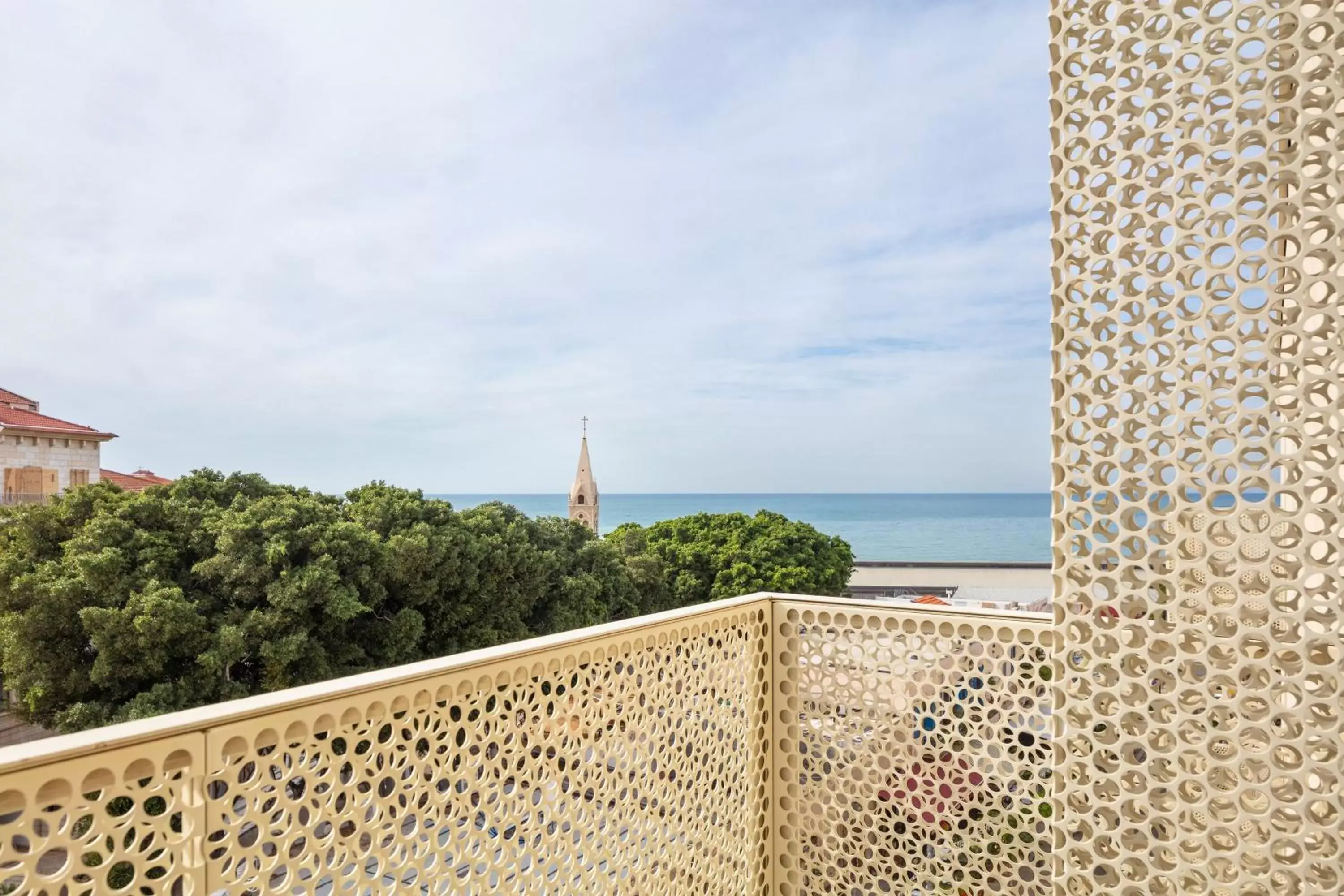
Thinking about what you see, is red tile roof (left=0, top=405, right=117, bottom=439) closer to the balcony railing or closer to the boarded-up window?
the boarded-up window

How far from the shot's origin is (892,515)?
66188 millimetres

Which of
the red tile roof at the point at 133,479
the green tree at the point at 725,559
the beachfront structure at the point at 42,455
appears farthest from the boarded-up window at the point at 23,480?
the green tree at the point at 725,559

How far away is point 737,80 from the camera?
15836mm

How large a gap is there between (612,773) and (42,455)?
17098 mm

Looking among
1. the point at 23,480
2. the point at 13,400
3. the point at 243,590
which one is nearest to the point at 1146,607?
the point at 243,590

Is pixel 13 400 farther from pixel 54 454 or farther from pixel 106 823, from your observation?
pixel 106 823

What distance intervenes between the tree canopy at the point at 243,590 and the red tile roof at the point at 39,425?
3.43 m

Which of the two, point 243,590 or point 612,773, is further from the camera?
point 243,590

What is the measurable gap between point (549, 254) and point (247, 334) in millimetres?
14078

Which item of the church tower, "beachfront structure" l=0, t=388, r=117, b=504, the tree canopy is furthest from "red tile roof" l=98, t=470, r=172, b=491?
the church tower

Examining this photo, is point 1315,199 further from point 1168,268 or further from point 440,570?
point 440,570

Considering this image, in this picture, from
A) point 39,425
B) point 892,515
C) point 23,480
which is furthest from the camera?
point 892,515

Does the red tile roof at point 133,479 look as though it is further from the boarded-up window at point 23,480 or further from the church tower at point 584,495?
the church tower at point 584,495

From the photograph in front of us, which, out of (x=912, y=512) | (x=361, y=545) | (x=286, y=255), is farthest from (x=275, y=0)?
(x=912, y=512)
